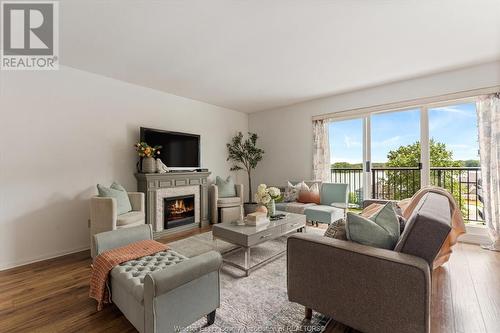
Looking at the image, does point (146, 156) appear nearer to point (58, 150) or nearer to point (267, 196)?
point (58, 150)

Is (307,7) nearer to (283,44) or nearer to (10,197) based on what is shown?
(283,44)

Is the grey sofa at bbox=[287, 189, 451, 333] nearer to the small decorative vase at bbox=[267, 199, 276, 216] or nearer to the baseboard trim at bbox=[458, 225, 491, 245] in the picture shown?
the small decorative vase at bbox=[267, 199, 276, 216]

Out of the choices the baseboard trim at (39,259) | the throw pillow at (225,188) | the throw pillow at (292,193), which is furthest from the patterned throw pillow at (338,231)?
the baseboard trim at (39,259)

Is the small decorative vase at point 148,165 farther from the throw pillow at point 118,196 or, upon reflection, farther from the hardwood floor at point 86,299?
the hardwood floor at point 86,299

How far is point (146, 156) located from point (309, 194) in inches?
116

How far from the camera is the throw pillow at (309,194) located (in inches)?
165

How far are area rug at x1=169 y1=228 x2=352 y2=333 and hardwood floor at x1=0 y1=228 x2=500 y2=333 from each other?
0.68 meters

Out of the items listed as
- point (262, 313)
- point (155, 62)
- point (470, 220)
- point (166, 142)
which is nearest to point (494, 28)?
point (470, 220)

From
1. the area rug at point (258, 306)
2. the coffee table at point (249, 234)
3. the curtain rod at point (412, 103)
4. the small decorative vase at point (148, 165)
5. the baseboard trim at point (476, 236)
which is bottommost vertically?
the area rug at point (258, 306)

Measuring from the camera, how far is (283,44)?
255 centimetres

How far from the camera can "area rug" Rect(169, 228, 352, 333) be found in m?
1.59

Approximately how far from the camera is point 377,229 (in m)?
1.51

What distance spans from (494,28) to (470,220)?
2.94 meters

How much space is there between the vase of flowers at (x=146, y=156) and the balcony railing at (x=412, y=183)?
11.6 ft
